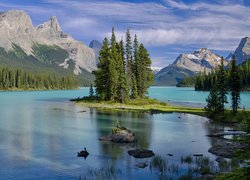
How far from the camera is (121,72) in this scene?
371 feet

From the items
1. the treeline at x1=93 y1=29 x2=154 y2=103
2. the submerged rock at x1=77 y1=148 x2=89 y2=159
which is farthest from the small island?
the submerged rock at x1=77 y1=148 x2=89 y2=159

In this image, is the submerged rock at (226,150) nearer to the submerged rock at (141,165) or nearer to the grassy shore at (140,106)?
the submerged rock at (141,165)

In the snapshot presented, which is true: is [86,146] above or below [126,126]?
below

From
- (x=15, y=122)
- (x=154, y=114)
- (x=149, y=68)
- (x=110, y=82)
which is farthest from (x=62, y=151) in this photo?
(x=149, y=68)

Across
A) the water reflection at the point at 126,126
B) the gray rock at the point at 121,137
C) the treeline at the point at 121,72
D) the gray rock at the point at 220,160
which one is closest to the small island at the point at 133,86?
the treeline at the point at 121,72

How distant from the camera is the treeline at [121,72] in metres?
113

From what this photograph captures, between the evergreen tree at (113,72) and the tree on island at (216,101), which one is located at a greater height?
the evergreen tree at (113,72)

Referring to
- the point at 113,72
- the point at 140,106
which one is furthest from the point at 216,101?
the point at 113,72

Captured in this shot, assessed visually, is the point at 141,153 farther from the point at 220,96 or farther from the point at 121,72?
the point at 121,72

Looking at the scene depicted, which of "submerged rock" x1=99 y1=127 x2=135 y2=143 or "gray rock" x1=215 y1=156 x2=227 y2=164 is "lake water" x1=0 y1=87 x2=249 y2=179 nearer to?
"submerged rock" x1=99 y1=127 x2=135 y2=143

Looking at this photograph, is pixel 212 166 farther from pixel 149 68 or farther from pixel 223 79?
pixel 149 68

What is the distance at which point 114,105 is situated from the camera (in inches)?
4250

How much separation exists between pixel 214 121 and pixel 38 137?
134 ft

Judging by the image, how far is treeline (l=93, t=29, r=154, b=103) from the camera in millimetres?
113062
